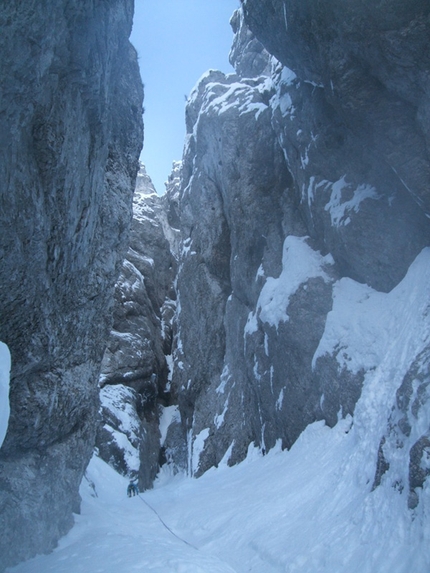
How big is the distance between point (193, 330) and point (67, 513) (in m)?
20.8

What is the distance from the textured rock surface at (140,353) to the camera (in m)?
31.0

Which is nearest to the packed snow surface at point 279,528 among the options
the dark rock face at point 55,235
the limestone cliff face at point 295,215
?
the limestone cliff face at point 295,215

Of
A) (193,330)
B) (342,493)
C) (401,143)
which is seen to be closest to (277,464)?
(342,493)

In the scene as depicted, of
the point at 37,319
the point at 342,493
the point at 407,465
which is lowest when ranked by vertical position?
the point at 342,493

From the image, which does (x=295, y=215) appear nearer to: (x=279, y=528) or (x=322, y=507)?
(x=322, y=507)

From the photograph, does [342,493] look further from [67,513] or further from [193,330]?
[193,330]

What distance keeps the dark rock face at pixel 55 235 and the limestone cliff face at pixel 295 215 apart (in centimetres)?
778

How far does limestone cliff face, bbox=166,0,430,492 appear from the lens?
13969 millimetres

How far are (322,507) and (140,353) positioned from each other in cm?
2928

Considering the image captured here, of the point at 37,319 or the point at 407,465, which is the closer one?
the point at 407,465

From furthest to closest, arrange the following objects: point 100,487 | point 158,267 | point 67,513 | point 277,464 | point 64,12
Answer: point 158,267 < point 100,487 < point 277,464 < point 67,513 < point 64,12

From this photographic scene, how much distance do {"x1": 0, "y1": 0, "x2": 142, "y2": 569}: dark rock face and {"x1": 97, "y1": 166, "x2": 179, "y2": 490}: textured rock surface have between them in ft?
53.8

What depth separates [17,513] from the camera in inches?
428

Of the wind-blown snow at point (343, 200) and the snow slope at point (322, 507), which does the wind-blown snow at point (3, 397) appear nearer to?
the snow slope at point (322, 507)
